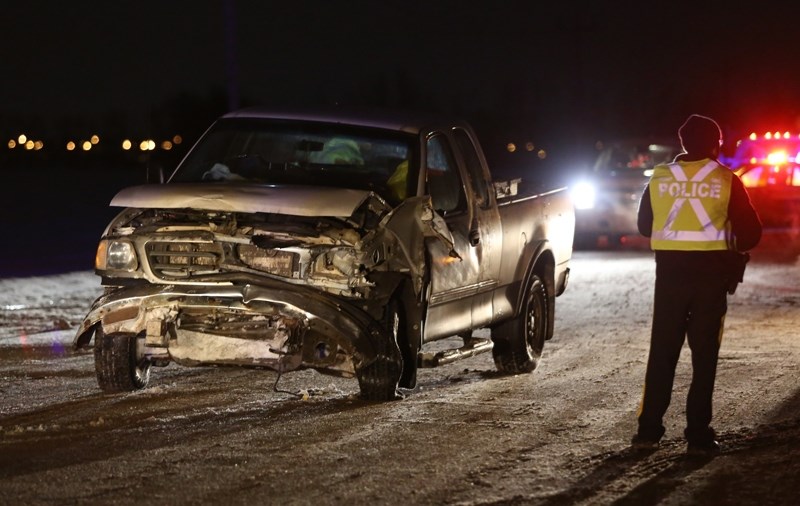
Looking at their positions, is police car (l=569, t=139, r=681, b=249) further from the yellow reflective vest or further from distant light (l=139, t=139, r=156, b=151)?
the yellow reflective vest

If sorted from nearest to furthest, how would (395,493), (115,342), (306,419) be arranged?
1. (395,493)
2. (306,419)
3. (115,342)

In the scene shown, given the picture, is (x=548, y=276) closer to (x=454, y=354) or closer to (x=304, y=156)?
(x=454, y=354)

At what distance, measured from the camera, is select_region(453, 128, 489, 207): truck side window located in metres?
10.2

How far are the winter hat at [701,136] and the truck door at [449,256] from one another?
2.00 m

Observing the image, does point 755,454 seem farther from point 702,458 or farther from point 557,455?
point 557,455

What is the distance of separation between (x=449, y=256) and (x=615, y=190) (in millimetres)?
14893

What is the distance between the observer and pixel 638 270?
18844 mm

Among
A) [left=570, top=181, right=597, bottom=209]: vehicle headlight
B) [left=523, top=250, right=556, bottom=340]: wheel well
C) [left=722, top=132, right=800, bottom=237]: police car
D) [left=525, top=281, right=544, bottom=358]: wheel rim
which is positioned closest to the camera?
[left=525, top=281, right=544, bottom=358]: wheel rim

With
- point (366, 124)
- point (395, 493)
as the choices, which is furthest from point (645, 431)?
point (366, 124)

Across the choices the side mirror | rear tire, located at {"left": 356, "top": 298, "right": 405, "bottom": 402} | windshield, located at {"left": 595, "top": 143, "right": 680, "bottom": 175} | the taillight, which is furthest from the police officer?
the taillight

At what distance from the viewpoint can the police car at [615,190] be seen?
77.3ft

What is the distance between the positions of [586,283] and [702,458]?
10.0 metres

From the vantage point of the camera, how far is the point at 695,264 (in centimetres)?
742

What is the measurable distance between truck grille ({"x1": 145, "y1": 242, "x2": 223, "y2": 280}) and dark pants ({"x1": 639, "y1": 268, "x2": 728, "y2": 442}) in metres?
2.65
